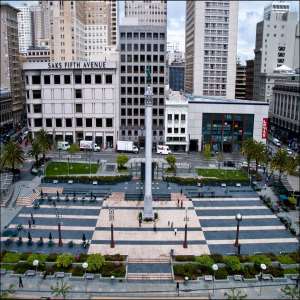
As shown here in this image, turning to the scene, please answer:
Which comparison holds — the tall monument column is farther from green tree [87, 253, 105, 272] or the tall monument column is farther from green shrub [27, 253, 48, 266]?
green shrub [27, 253, 48, 266]

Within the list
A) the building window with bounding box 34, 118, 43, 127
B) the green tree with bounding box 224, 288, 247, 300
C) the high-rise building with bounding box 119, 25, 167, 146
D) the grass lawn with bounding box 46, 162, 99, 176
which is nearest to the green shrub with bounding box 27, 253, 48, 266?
the green tree with bounding box 224, 288, 247, 300

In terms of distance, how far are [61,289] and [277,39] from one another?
15409 centimetres

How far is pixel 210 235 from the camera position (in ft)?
184

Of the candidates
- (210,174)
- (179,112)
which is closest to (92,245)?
(210,174)

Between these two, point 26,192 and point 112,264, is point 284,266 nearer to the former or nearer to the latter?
point 112,264

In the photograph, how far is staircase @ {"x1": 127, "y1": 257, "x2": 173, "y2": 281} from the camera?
44469 millimetres

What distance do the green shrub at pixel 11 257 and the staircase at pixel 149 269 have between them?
1343 cm

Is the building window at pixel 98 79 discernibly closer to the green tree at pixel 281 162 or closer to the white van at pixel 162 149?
the white van at pixel 162 149

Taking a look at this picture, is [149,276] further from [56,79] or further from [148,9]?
[148,9]

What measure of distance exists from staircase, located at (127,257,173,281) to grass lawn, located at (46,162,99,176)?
40.3m

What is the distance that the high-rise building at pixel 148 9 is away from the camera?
189m

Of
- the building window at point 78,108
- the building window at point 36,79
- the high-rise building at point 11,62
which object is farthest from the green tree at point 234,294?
the high-rise building at point 11,62

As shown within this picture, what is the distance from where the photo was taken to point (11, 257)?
1852 inches

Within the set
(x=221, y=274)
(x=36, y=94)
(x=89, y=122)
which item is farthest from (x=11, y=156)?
(x=221, y=274)
